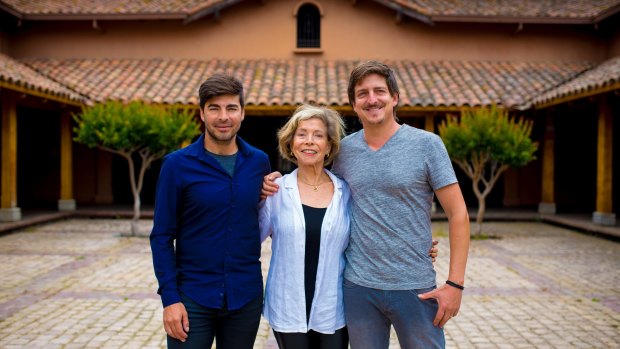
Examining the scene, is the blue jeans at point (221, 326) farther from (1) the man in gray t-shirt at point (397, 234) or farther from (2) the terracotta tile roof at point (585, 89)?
(2) the terracotta tile roof at point (585, 89)

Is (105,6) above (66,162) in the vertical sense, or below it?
above

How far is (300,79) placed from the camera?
14398mm

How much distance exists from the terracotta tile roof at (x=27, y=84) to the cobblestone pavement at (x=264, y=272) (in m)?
3.10

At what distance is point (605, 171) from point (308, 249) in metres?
11.8

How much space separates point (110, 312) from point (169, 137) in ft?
17.1

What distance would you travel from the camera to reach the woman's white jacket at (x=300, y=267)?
2.64m

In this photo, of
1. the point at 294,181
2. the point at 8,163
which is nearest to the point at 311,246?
the point at 294,181

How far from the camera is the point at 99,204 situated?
15.9 metres

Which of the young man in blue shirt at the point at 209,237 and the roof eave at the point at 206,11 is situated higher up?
the roof eave at the point at 206,11

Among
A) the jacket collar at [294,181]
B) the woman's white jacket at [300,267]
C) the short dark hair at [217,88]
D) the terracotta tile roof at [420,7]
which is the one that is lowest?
the woman's white jacket at [300,267]

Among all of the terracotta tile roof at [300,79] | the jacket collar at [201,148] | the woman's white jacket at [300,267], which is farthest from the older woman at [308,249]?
the terracotta tile roof at [300,79]

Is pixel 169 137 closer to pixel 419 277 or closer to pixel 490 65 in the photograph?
pixel 419 277

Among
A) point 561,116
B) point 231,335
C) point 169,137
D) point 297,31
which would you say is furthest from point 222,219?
point 561,116

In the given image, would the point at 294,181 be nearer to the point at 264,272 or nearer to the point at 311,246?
the point at 311,246
